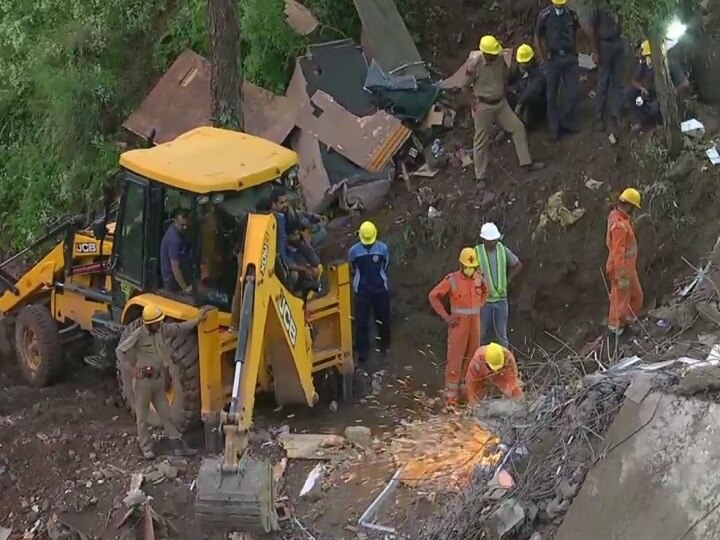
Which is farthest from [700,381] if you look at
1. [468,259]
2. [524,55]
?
[524,55]

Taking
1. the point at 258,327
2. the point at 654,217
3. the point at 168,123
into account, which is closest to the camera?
the point at 258,327

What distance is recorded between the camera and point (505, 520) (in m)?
6.45

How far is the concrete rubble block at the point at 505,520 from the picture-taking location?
6.42 metres

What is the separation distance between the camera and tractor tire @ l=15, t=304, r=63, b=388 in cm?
1087

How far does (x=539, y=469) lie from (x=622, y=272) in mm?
3824

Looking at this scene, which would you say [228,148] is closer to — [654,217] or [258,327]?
[258,327]

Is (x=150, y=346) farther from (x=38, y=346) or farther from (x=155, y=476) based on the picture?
(x=38, y=346)

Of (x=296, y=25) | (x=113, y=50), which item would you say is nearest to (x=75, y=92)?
(x=113, y=50)

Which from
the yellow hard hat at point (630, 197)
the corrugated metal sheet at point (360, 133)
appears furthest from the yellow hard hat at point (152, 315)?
the corrugated metal sheet at point (360, 133)

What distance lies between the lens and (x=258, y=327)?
26.8 feet

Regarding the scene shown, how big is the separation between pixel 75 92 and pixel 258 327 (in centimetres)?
852

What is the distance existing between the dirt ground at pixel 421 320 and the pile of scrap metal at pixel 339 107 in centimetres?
50

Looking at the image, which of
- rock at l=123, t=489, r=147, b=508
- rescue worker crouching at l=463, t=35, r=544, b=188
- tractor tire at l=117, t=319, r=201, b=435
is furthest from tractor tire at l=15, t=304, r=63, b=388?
rescue worker crouching at l=463, t=35, r=544, b=188

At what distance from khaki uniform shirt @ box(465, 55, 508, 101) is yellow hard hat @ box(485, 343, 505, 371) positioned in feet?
14.2
